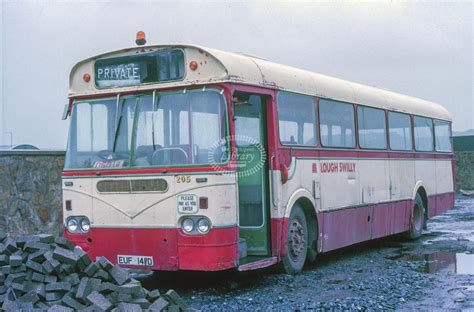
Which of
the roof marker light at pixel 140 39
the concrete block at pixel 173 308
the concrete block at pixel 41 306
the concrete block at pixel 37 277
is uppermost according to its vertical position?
the roof marker light at pixel 140 39

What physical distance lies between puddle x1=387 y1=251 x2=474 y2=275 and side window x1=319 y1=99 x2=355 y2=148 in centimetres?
231

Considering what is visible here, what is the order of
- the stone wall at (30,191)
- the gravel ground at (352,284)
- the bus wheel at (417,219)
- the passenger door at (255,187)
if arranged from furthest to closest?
the bus wheel at (417,219) → the stone wall at (30,191) → the passenger door at (255,187) → the gravel ground at (352,284)

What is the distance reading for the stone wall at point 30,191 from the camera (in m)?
13.0

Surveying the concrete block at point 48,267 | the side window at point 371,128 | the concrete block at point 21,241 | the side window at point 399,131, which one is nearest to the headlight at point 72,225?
the concrete block at point 21,241

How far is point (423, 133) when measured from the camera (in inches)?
662

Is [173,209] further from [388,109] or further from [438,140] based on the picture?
[438,140]

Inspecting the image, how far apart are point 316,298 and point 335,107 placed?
4364 millimetres

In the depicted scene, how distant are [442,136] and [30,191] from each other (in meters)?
10.1

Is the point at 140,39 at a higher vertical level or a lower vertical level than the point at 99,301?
higher

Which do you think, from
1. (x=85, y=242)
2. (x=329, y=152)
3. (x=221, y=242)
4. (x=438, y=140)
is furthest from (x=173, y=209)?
(x=438, y=140)

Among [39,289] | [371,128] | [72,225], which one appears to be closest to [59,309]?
[39,289]

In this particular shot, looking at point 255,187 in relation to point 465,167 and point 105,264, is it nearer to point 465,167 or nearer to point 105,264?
point 105,264

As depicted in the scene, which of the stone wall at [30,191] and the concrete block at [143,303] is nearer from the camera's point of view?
the concrete block at [143,303]

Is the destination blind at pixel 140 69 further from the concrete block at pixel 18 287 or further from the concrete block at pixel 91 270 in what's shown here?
the concrete block at pixel 18 287
